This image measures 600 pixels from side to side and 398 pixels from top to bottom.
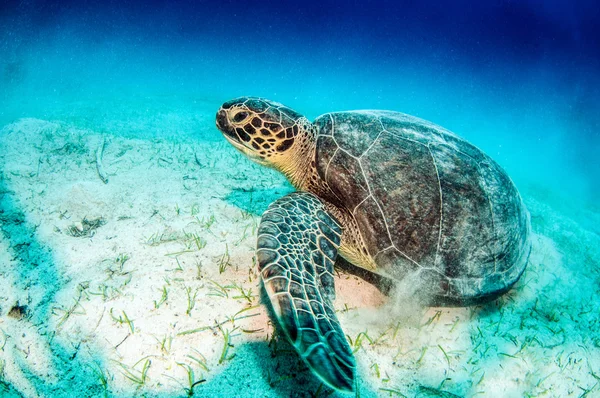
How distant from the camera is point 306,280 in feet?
5.55

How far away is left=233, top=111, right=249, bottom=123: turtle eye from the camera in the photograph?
2885 millimetres

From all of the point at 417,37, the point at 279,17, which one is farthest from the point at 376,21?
the point at 279,17

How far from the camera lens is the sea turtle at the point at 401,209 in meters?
2.30

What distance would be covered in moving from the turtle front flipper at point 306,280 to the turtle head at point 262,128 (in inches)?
25.5

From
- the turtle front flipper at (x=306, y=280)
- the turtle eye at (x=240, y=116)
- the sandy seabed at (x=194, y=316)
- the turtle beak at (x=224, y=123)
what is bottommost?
the sandy seabed at (x=194, y=316)

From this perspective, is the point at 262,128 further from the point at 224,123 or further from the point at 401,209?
the point at 401,209

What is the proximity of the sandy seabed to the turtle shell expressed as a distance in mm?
428

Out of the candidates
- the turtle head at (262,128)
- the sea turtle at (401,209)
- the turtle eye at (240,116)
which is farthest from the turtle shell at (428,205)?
the turtle eye at (240,116)

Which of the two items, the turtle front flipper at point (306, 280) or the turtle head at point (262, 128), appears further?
the turtle head at point (262, 128)

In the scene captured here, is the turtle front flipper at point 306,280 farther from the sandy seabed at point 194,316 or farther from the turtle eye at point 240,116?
the turtle eye at point 240,116

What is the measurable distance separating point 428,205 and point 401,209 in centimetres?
23

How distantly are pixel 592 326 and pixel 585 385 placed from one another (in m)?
1.07

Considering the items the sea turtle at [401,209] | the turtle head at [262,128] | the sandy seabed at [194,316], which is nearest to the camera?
the sandy seabed at [194,316]

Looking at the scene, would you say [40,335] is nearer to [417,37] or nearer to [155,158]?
[155,158]
